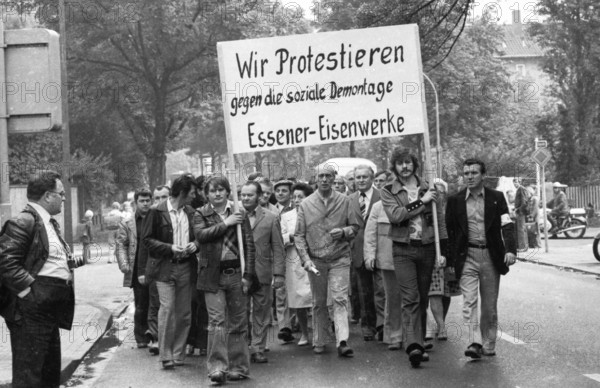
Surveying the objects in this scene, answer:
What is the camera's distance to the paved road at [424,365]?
27.8 feet

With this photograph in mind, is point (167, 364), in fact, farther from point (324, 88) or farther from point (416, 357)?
point (324, 88)

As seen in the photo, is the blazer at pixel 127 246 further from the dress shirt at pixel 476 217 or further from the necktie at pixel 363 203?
the dress shirt at pixel 476 217

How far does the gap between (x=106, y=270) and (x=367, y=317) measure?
46.3 feet

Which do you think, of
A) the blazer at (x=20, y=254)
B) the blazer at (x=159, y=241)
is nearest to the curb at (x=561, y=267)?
the blazer at (x=159, y=241)

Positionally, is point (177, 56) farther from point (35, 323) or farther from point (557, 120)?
point (35, 323)

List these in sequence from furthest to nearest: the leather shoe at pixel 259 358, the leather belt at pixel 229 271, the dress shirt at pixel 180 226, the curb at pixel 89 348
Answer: the leather shoe at pixel 259 358 → the dress shirt at pixel 180 226 → the curb at pixel 89 348 → the leather belt at pixel 229 271

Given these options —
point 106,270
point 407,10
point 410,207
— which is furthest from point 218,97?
point 410,207

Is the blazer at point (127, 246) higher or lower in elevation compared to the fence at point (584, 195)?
lower

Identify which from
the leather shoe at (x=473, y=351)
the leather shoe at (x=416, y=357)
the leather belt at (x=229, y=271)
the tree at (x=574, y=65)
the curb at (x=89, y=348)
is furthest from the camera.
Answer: the tree at (x=574, y=65)

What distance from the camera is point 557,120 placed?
42281mm

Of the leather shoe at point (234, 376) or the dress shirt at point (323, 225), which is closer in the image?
the leather shoe at point (234, 376)

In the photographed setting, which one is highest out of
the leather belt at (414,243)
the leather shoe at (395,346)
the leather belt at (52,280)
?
the leather belt at (414,243)

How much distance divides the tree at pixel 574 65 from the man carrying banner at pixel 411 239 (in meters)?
31.9

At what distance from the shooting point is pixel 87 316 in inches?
522
